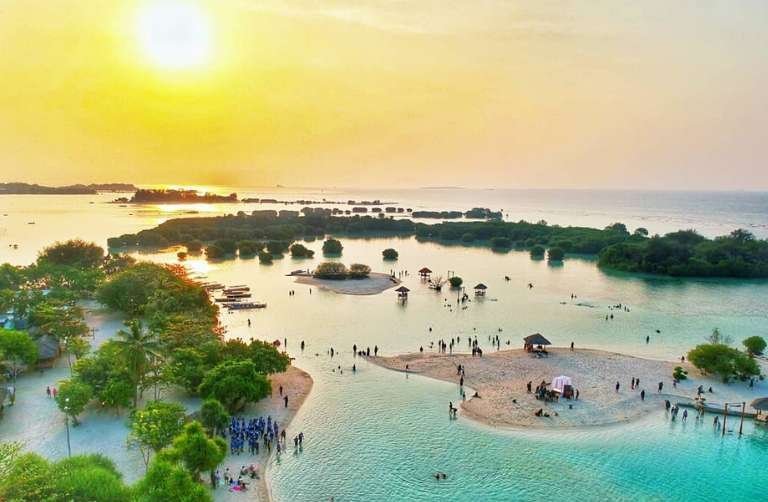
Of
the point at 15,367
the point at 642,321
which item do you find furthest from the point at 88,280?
the point at 642,321

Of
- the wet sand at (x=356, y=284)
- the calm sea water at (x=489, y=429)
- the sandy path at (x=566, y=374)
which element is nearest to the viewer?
the calm sea water at (x=489, y=429)

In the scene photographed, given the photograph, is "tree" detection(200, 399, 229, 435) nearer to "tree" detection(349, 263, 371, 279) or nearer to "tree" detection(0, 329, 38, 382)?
"tree" detection(0, 329, 38, 382)

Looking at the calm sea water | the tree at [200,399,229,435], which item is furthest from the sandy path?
the tree at [200,399,229,435]

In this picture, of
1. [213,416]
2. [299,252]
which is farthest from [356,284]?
[213,416]

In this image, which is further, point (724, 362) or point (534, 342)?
point (534, 342)

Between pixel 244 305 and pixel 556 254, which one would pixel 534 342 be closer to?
pixel 244 305

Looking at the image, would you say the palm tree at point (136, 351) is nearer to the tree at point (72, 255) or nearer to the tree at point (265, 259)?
the tree at point (72, 255)

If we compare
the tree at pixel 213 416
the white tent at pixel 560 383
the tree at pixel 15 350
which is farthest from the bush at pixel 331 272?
the tree at pixel 213 416

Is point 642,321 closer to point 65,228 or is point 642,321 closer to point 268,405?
point 268,405
